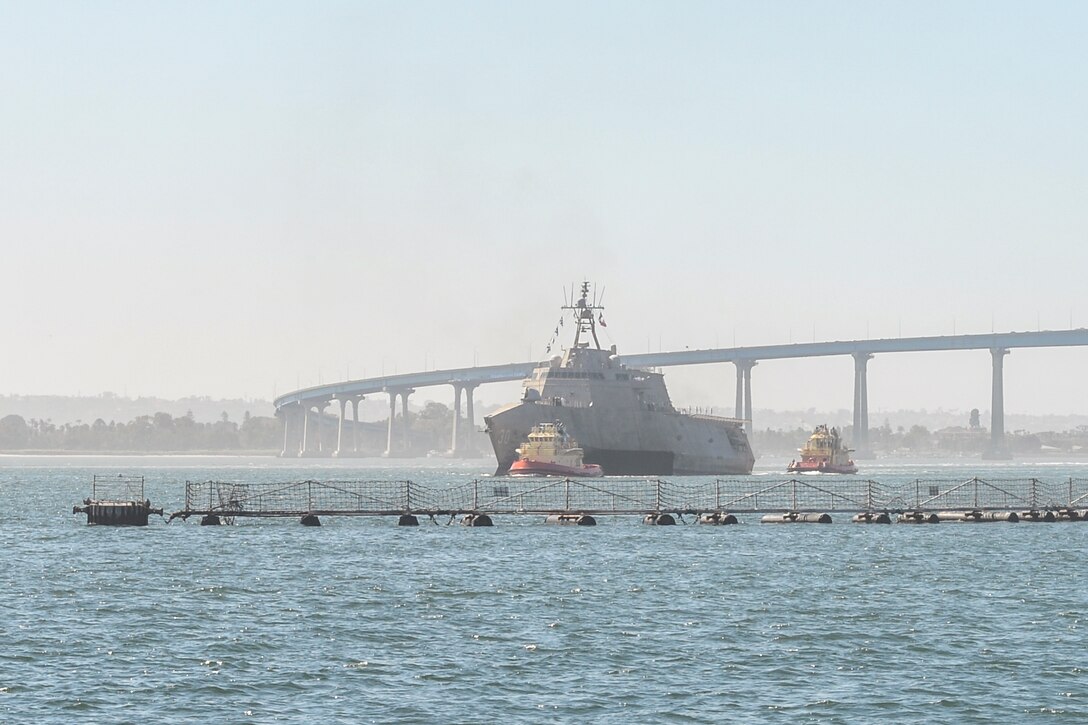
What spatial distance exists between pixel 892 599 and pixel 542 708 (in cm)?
1979

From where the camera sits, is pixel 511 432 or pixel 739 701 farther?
pixel 511 432

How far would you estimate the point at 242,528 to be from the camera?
76.2 m

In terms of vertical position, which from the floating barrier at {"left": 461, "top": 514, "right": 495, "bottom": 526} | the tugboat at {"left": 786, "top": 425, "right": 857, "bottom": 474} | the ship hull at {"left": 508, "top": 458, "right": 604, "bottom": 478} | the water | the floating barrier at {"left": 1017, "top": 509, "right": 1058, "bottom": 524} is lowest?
the water

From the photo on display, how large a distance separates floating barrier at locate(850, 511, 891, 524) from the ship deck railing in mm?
350

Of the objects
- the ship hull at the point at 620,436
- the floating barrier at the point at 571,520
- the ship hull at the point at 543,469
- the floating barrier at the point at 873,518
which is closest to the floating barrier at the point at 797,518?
the floating barrier at the point at 873,518

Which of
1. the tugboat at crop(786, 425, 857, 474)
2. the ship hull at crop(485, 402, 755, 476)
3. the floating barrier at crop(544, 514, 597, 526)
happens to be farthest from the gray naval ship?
the floating barrier at crop(544, 514, 597, 526)

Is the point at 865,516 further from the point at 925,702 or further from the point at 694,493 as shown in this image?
the point at 925,702

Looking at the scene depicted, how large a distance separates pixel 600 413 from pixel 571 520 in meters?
61.4

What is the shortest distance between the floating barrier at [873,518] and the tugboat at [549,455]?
162ft

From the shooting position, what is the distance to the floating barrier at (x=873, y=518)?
7944 cm

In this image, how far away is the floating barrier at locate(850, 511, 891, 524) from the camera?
7944cm

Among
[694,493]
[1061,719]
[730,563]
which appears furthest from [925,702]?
[694,493]

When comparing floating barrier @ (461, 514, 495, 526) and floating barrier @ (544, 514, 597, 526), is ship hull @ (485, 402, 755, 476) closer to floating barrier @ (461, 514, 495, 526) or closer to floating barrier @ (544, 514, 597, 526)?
floating barrier @ (544, 514, 597, 526)

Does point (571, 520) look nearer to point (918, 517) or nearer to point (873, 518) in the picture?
point (873, 518)
